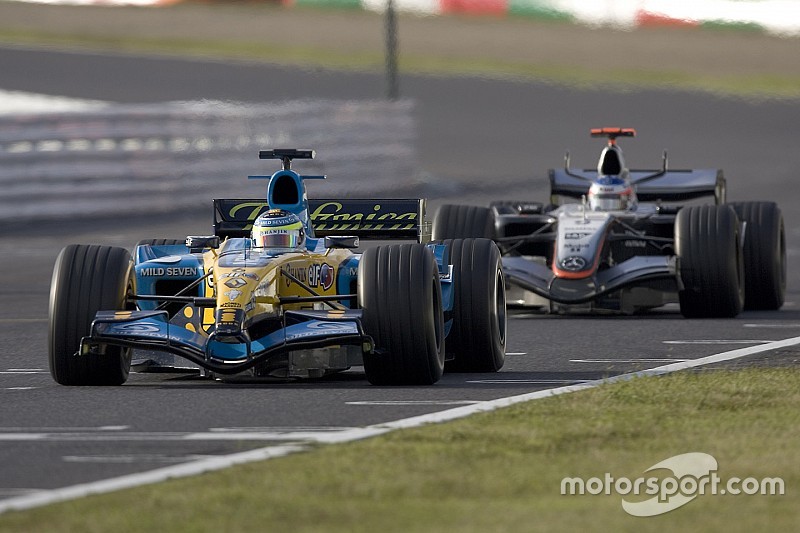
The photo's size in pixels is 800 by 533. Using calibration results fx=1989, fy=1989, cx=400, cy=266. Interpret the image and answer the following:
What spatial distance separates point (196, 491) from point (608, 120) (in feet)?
119

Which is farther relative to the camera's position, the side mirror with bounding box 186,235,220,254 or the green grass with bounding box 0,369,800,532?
the side mirror with bounding box 186,235,220,254

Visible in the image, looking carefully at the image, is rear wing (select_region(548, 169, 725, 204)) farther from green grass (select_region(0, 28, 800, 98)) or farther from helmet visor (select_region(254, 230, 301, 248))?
green grass (select_region(0, 28, 800, 98))

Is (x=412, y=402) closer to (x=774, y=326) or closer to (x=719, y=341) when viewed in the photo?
(x=719, y=341)

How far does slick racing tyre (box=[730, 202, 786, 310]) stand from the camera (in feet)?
58.5

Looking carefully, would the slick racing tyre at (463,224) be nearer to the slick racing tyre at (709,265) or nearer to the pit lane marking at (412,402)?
the slick racing tyre at (709,265)

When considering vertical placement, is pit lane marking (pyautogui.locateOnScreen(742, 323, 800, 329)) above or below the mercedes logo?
below

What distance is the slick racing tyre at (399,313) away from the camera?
38.1ft

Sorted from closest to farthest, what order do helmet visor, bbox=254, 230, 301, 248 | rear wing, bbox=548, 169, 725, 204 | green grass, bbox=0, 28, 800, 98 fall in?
1. helmet visor, bbox=254, 230, 301, 248
2. rear wing, bbox=548, 169, 725, 204
3. green grass, bbox=0, 28, 800, 98

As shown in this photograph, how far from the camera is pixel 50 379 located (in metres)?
12.6

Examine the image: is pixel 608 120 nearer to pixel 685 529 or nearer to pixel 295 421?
pixel 295 421

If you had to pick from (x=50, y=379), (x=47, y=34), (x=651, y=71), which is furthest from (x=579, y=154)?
(x=50, y=379)

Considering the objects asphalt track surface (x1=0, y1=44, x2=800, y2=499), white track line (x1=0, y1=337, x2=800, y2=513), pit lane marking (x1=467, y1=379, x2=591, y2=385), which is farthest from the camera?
pit lane marking (x1=467, y1=379, x2=591, y2=385)

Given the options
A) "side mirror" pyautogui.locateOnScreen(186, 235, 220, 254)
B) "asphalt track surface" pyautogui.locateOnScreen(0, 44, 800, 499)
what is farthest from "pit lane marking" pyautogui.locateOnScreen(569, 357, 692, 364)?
"side mirror" pyautogui.locateOnScreen(186, 235, 220, 254)

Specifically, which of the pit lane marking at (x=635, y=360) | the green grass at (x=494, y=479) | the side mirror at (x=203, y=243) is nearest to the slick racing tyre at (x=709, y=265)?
the pit lane marking at (x=635, y=360)
